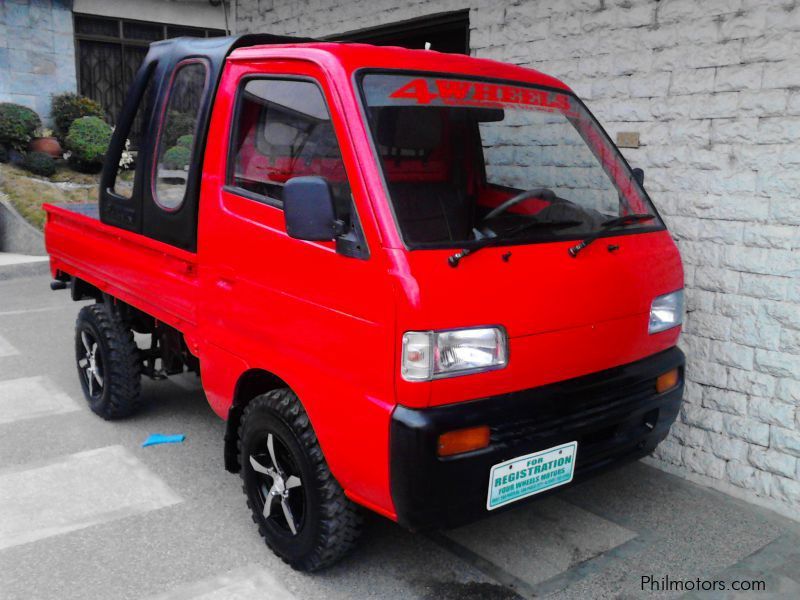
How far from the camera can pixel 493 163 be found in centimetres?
338

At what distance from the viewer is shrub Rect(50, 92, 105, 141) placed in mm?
14562

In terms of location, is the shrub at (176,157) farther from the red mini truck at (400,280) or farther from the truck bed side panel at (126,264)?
the truck bed side panel at (126,264)

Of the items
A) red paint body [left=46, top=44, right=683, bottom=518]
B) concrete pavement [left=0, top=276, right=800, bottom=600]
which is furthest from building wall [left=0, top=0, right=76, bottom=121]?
red paint body [left=46, top=44, right=683, bottom=518]

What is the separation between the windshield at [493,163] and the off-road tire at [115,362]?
247cm

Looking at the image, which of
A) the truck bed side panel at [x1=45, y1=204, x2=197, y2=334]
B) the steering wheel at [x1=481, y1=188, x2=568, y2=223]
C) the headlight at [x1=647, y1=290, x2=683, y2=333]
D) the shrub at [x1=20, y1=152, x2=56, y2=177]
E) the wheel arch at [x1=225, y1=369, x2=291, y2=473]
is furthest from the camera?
the shrub at [x1=20, y1=152, x2=56, y2=177]

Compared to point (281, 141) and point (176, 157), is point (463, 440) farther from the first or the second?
point (176, 157)

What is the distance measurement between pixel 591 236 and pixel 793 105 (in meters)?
1.44

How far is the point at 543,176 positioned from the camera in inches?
130

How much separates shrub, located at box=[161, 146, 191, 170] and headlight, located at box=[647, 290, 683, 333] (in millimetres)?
2290

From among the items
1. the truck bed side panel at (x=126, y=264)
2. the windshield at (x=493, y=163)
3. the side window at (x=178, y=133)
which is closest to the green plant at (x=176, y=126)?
the side window at (x=178, y=133)

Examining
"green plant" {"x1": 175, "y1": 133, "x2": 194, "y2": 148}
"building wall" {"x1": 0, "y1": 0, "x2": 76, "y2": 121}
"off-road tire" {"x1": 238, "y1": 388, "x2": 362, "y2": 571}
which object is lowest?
"off-road tire" {"x1": 238, "y1": 388, "x2": 362, "y2": 571}

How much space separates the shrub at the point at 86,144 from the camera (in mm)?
13492

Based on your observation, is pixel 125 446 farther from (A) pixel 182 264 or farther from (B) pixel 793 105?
(B) pixel 793 105

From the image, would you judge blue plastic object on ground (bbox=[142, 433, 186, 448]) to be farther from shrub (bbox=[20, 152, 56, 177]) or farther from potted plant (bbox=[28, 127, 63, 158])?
potted plant (bbox=[28, 127, 63, 158])
